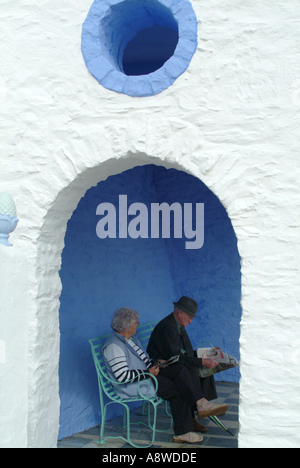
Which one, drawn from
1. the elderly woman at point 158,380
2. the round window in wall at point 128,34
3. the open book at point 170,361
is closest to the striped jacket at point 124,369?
the elderly woman at point 158,380

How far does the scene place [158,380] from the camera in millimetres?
3660

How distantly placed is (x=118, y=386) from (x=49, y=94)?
2388 millimetres

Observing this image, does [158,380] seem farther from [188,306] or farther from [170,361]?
[188,306]

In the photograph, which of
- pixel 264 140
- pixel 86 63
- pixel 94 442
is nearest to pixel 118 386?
pixel 94 442

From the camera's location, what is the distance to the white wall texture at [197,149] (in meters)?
2.62

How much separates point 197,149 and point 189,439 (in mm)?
2347

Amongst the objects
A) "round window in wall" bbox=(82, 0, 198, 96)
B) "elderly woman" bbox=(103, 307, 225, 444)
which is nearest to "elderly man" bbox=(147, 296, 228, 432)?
"elderly woman" bbox=(103, 307, 225, 444)

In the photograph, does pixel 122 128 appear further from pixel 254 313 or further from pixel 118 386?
pixel 118 386

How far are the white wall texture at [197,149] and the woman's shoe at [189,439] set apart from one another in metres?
1.04

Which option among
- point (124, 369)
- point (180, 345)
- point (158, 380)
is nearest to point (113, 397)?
point (124, 369)

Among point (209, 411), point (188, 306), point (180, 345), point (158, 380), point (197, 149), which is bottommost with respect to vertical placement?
point (209, 411)

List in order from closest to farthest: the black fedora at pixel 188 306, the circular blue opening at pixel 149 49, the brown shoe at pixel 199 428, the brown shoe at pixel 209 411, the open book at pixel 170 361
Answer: the brown shoe at pixel 209 411 → the open book at pixel 170 361 → the brown shoe at pixel 199 428 → the black fedora at pixel 188 306 → the circular blue opening at pixel 149 49

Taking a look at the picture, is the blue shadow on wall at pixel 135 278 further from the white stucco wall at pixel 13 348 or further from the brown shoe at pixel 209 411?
the white stucco wall at pixel 13 348

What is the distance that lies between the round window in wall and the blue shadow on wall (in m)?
1.48
